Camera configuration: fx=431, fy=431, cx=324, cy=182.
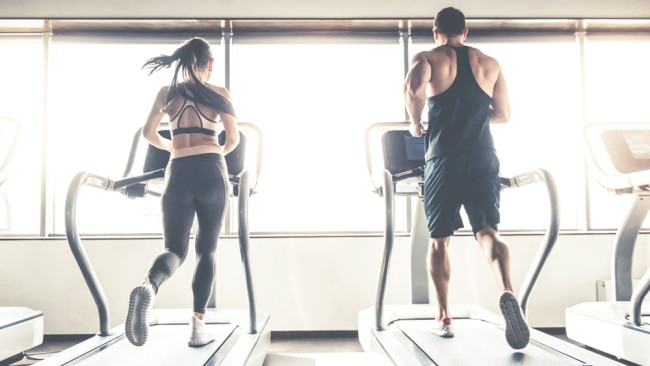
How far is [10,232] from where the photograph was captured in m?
3.54

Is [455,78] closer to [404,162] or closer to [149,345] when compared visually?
[404,162]

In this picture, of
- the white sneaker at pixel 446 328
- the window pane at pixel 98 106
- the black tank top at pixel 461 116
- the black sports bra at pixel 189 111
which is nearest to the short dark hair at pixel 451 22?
the black tank top at pixel 461 116

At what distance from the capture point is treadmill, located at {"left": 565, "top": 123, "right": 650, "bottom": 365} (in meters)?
2.37

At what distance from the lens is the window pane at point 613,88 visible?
366 centimetres

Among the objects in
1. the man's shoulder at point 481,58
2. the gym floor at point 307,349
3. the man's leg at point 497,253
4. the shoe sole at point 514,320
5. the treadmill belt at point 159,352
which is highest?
the man's shoulder at point 481,58

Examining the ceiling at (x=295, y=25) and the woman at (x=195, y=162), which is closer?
the woman at (x=195, y=162)

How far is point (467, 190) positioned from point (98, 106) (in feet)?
10.7

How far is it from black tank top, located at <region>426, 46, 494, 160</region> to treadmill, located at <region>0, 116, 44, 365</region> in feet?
8.49

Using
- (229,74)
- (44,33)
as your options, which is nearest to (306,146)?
(229,74)

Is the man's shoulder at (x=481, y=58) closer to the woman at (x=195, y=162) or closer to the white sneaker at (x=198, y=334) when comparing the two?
the woman at (x=195, y=162)

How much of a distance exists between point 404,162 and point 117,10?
8.85 ft

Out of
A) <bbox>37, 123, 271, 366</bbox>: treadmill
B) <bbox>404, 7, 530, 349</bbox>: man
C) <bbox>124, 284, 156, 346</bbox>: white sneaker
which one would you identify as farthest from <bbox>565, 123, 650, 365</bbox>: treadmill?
<bbox>124, 284, 156, 346</bbox>: white sneaker

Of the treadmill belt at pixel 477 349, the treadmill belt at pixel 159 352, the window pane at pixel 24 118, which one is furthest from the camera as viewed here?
the window pane at pixel 24 118

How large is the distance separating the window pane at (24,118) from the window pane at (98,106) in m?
0.15
